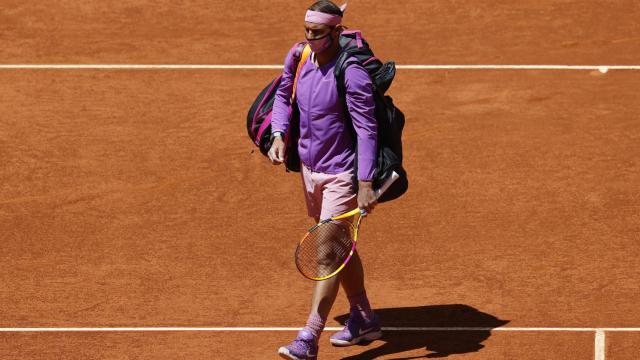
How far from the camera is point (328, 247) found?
9.54m

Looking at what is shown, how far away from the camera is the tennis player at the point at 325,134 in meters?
9.34

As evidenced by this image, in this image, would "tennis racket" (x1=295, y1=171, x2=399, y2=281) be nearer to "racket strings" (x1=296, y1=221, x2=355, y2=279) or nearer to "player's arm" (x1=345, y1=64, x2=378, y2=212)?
"racket strings" (x1=296, y1=221, x2=355, y2=279)

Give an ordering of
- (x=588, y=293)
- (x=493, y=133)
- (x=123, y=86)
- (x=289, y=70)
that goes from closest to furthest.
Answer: (x=289, y=70) → (x=588, y=293) → (x=493, y=133) → (x=123, y=86)

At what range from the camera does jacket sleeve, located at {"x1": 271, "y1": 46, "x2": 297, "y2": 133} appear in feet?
32.0

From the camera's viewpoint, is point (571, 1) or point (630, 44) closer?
point (630, 44)

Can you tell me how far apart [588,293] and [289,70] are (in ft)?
9.51

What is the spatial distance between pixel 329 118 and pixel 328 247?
2.70ft

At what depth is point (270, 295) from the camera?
11.0 meters

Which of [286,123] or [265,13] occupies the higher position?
[286,123]

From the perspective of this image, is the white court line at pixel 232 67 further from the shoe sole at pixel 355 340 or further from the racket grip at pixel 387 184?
the racket grip at pixel 387 184

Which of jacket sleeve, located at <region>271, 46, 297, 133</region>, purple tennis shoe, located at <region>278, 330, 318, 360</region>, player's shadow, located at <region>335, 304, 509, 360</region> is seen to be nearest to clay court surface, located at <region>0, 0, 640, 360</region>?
player's shadow, located at <region>335, 304, 509, 360</region>

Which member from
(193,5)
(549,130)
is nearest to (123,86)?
(193,5)

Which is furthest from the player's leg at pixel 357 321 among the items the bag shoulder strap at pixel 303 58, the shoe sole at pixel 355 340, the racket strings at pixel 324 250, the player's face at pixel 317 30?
the player's face at pixel 317 30

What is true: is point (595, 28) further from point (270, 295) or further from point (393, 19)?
point (270, 295)
